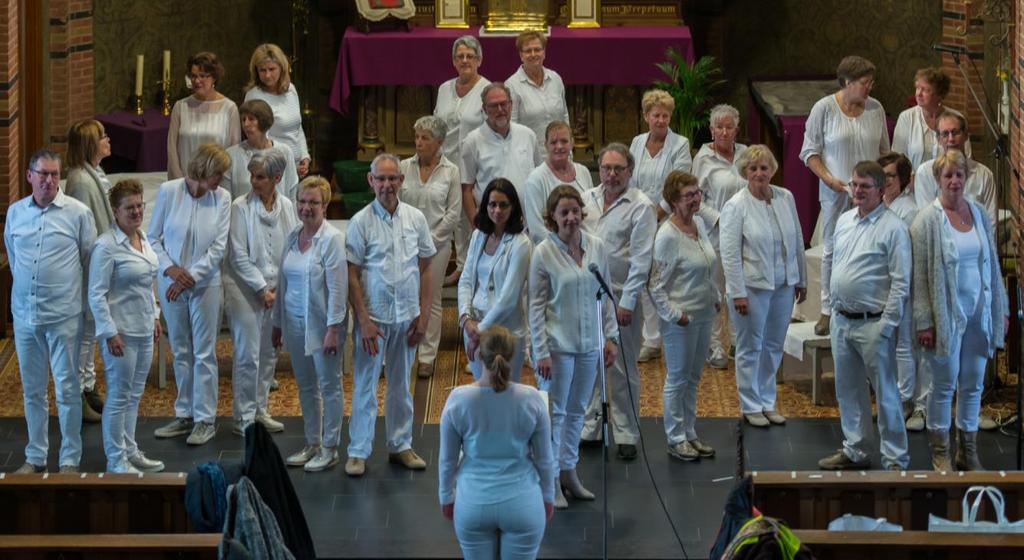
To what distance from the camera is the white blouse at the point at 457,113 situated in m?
12.2

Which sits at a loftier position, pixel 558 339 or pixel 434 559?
pixel 558 339

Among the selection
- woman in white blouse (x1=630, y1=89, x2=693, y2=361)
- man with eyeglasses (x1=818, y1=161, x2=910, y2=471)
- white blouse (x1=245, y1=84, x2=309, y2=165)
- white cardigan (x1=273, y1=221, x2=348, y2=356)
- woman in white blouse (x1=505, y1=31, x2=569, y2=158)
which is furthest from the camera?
woman in white blouse (x1=505, y1=31, x2=569, y2=158)

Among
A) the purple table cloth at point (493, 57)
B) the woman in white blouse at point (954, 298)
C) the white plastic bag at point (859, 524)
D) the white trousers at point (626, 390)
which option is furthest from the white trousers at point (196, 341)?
the purple table cloth at point (493, 57)

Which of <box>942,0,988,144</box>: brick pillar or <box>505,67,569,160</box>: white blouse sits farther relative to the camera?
<box>942,0,988,144</box>: brick pillar

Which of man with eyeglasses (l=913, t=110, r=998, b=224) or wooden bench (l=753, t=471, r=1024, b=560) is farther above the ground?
man with eyeglasses (l=913, t=110, r=998, b=224)

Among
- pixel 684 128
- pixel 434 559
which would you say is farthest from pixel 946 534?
pixel 684 128

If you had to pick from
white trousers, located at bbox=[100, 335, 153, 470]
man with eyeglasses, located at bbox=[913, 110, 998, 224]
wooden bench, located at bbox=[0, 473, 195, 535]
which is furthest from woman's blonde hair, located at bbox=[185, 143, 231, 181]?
man with eyeglasses, located at bbox=[913, 110, 998, 224]

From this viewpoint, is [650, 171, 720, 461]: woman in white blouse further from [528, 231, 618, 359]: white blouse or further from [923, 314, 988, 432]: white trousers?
[923, 314, 988, 432]: white trousers

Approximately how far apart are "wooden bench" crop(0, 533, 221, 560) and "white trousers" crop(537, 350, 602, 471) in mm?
2469

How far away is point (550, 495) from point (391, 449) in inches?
98.0

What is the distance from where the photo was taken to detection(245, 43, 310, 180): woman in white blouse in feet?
38.1

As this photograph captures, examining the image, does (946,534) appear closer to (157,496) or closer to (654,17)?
(157,496)

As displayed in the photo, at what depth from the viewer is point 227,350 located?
12445 mm

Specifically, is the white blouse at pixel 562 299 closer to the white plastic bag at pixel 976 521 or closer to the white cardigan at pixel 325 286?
the white cardigan at pixel 325 286
